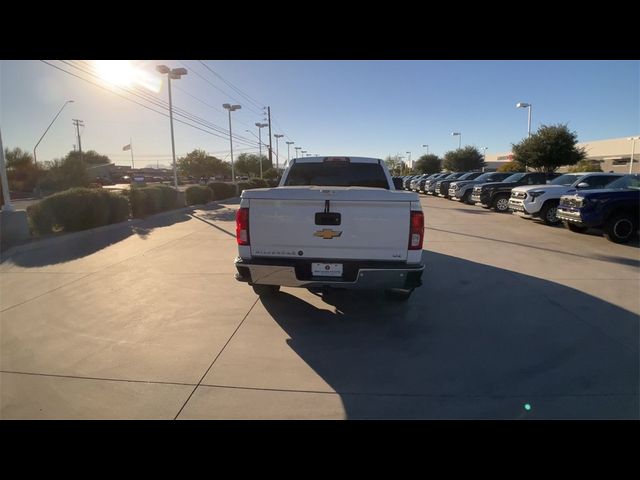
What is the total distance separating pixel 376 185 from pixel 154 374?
4.38 metres

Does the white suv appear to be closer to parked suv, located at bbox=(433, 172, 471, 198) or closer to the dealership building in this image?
parked suv, located at bbox=(433, 172, 471, 198)

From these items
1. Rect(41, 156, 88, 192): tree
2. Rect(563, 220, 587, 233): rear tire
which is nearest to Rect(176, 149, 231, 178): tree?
Rect(41, 156, 88, 192): tree

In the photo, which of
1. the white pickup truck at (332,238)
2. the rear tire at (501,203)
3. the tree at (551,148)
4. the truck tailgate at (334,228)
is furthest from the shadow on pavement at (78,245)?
the tree at (551,148)

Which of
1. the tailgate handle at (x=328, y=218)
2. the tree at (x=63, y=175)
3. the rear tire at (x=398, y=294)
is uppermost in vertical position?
the tree at (x=63, y=175)

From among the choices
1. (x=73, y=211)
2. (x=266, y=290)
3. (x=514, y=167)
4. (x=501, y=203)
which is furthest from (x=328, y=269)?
(x=514, y=167)

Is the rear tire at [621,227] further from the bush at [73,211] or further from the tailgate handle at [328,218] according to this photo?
the bush at [73,211]

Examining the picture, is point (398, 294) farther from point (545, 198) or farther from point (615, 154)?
point (615, 154)

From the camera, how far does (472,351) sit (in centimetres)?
388

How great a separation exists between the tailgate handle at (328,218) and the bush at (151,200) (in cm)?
1395

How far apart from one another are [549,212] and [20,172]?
59.4 m

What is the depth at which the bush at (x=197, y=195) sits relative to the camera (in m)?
21.9
